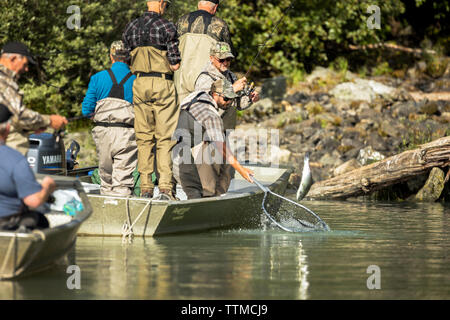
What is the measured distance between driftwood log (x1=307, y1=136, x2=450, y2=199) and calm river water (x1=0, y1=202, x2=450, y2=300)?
2.18m

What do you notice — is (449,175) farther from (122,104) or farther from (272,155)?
(122,104)

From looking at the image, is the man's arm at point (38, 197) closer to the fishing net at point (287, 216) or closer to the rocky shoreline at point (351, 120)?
the fishing net at point (287, 216)

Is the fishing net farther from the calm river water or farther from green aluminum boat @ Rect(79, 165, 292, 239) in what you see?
green aluminum boat @ Rect(79, 165, 292, 239)

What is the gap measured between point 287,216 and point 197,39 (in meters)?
2.51

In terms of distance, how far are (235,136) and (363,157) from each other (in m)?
3.11

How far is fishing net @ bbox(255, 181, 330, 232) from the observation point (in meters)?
9.79

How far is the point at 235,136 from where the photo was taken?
58.6 ft

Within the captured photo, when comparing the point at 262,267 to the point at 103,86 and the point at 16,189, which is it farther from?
the point at 103,86

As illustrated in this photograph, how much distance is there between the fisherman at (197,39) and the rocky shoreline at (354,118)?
480 centimetres

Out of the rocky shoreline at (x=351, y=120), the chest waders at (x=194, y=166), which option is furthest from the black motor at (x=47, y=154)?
the rocky shoreline at (x=351, y=120)

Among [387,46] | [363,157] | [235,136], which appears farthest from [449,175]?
[387,46]

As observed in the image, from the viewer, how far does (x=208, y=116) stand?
29.3 feet

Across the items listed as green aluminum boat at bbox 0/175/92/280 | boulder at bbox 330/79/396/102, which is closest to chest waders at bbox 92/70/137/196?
green aluminum boat at bbox 0/175/92/280

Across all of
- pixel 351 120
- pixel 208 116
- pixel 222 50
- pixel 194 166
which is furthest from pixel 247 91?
pixel 351 120
